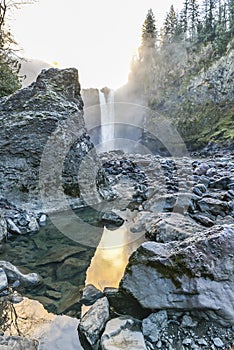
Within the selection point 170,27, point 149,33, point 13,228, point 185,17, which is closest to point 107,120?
point 149,33

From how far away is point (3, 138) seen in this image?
6215 millimetres

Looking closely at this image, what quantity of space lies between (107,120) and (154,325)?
36.1 metres

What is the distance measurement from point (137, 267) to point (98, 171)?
4.82 metres

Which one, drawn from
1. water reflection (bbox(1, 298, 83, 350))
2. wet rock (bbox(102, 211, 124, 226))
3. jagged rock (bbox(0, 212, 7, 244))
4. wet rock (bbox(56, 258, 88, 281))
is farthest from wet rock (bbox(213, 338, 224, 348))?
jagged rock (bbox(0, 212, 7, 244))

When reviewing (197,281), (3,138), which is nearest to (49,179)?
(3,138)

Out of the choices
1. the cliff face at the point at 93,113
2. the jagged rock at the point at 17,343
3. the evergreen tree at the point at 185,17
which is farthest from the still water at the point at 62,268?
the evergreen tree at the point at 185,17

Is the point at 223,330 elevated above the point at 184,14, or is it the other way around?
the point at 184,14

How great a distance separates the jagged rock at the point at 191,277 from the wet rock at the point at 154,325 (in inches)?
2.8

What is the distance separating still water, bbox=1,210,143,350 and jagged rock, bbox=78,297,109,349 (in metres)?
0.08

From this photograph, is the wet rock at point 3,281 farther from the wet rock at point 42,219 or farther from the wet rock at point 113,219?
the wet rock at point 113,219

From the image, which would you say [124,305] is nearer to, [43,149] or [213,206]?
[213,206]

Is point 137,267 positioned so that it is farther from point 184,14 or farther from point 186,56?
point 184,14

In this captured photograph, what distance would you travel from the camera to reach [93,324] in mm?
2260

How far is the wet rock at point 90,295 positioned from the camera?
2787 millimetres
